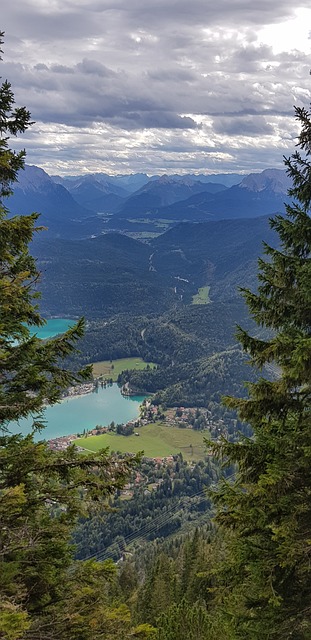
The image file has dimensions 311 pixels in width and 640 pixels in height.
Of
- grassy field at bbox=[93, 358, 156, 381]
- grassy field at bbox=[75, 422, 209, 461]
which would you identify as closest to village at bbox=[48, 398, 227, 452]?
grassy field at bbox=[75, 422, 209, 461]

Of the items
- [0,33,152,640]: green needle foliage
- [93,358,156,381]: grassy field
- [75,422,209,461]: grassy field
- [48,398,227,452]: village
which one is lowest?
[0,33,152,640]: green needle foliage

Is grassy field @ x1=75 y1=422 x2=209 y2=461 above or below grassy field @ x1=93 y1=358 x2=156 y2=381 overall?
below

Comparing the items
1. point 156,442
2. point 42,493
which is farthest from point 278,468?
point 156,442

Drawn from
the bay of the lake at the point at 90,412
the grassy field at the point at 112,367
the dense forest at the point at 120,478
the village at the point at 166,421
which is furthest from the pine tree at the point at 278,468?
the grassy field at the point at 112,367

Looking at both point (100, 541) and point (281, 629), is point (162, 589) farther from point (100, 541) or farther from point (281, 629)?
point (100, 541)

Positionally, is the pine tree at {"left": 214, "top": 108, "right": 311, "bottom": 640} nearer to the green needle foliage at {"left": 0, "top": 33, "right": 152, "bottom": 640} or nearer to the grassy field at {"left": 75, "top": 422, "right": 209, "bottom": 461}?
the green needle foliage at {"left": 0, "top": 33, "right": 152, "bottom": 640}

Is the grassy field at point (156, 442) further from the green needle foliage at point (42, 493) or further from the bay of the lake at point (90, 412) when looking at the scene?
the green needle foliage at point (42, 493)

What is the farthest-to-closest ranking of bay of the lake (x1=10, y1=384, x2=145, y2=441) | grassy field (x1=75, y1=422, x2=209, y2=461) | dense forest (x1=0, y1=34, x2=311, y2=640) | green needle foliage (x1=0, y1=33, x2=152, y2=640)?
bay of the lake (x1=10, y1=384, x2=145, y2=441) < grassy field (x1=75, y1=422, x2=209, y2=461) < dense forest (x1=0, y1=34, x2=311, y2=640) < green needle foliage (x1=0, y1=33, x2=152, y2=640)
